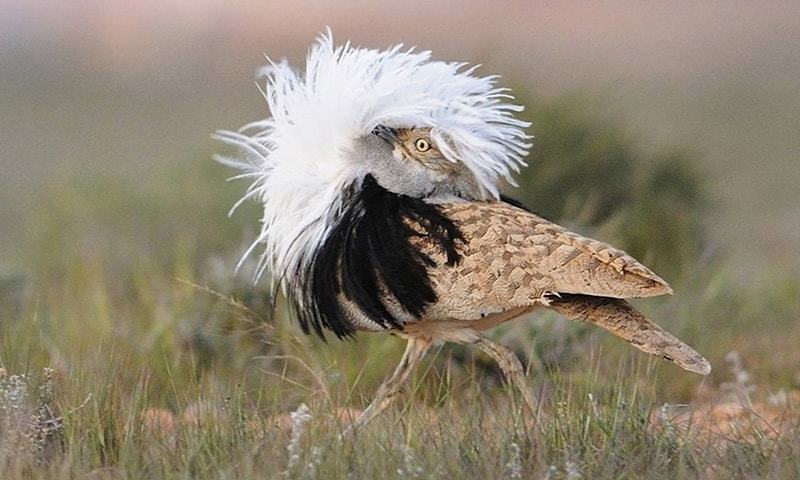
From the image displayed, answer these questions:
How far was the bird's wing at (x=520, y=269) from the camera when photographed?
12.9 feet

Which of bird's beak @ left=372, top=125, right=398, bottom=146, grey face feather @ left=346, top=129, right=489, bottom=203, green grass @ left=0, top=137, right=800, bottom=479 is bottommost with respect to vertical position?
green grass @ left=0, top=137, right=800, bottom=479

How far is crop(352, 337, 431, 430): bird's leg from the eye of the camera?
426 centimetres

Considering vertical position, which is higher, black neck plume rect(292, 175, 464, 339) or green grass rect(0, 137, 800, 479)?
black neck plume rect(292, 175, 464, 339)

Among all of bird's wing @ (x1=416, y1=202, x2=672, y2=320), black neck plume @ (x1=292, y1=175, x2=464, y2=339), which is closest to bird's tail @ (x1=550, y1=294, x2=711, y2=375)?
bird's wing @ (x1=416, y1=202, x2=672, y2=320)

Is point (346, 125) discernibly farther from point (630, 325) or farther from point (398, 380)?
point (630, 325)

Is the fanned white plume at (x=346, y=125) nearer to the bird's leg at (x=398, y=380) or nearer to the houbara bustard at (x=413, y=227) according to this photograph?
the houbara bustard at (x=413, y=227)

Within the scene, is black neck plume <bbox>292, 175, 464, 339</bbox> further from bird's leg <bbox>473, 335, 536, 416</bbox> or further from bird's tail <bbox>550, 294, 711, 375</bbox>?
bird's tail <bbox>550, 294, 711, 375</bbox>

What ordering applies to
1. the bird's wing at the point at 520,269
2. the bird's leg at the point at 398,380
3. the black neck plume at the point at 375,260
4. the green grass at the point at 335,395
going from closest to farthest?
1. the green grass at the point at 335,395
2. the bird's wing at the point at 520,269
3. the black neck plume at the point at 375,260
4. the bird's leg at the point at 398,380

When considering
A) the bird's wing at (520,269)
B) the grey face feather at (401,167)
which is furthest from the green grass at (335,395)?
the grey face feather at (401,167)

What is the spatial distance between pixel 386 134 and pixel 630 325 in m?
0.88

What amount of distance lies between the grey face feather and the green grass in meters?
0.55

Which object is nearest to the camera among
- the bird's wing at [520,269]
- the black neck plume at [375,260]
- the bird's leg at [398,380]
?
the bird's wing at [520,269]

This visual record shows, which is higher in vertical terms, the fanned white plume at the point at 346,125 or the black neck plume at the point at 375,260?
the fanned white plume at the point at 346,125

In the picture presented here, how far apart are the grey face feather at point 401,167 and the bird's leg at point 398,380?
16.8 inches
